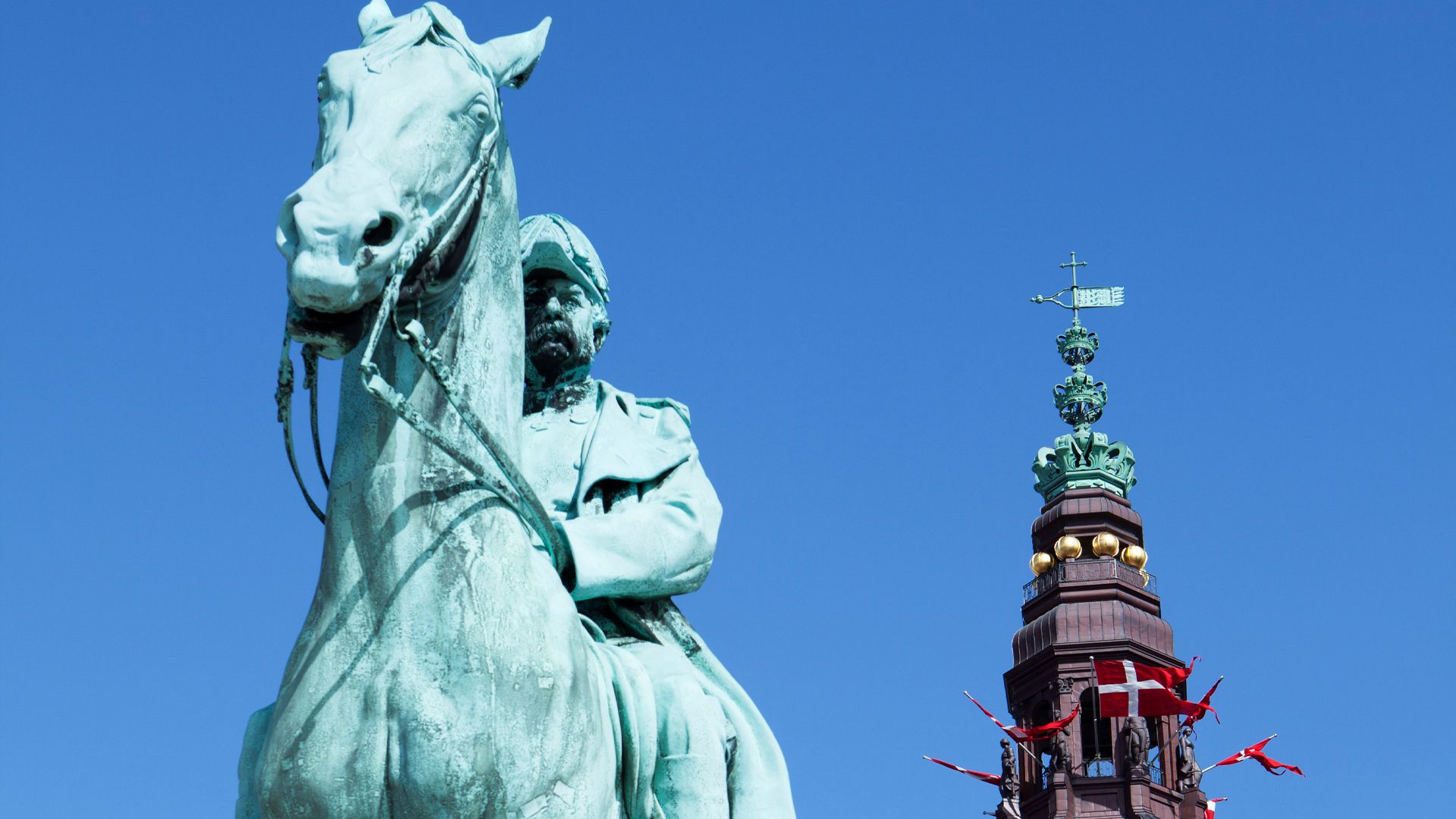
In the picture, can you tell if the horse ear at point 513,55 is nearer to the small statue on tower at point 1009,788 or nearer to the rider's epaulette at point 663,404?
the rider's epaulette at point 663,404

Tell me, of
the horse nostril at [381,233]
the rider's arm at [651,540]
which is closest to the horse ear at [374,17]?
the horse nostril at [381,233]

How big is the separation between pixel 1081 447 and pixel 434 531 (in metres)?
122

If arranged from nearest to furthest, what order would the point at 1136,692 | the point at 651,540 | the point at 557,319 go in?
the point at 651,540 < the point at 557,319 < the point at 1136,692

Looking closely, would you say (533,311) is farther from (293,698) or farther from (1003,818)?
(1003,818)

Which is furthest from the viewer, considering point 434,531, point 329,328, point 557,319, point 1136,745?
point 1136,745

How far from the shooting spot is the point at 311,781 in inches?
307

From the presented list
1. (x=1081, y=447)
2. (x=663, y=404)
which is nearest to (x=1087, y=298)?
(x=1081, y=447)

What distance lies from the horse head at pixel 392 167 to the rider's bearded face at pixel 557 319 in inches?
50.6

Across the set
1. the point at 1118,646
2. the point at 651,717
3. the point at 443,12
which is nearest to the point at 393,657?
the point at 651,717

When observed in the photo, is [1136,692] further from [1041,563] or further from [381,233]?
[381,233]

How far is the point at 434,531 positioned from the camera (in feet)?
26.1

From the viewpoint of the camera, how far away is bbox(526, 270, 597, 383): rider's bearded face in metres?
9.72

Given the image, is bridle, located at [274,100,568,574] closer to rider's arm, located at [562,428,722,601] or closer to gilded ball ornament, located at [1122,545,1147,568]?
rider's arm, located at [562,428,722,601]

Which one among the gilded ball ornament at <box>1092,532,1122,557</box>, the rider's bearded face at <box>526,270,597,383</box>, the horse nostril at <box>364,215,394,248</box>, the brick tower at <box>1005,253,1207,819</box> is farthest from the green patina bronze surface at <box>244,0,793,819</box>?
the gilded ball ornament at <box>1092,532,1122,557</box>
